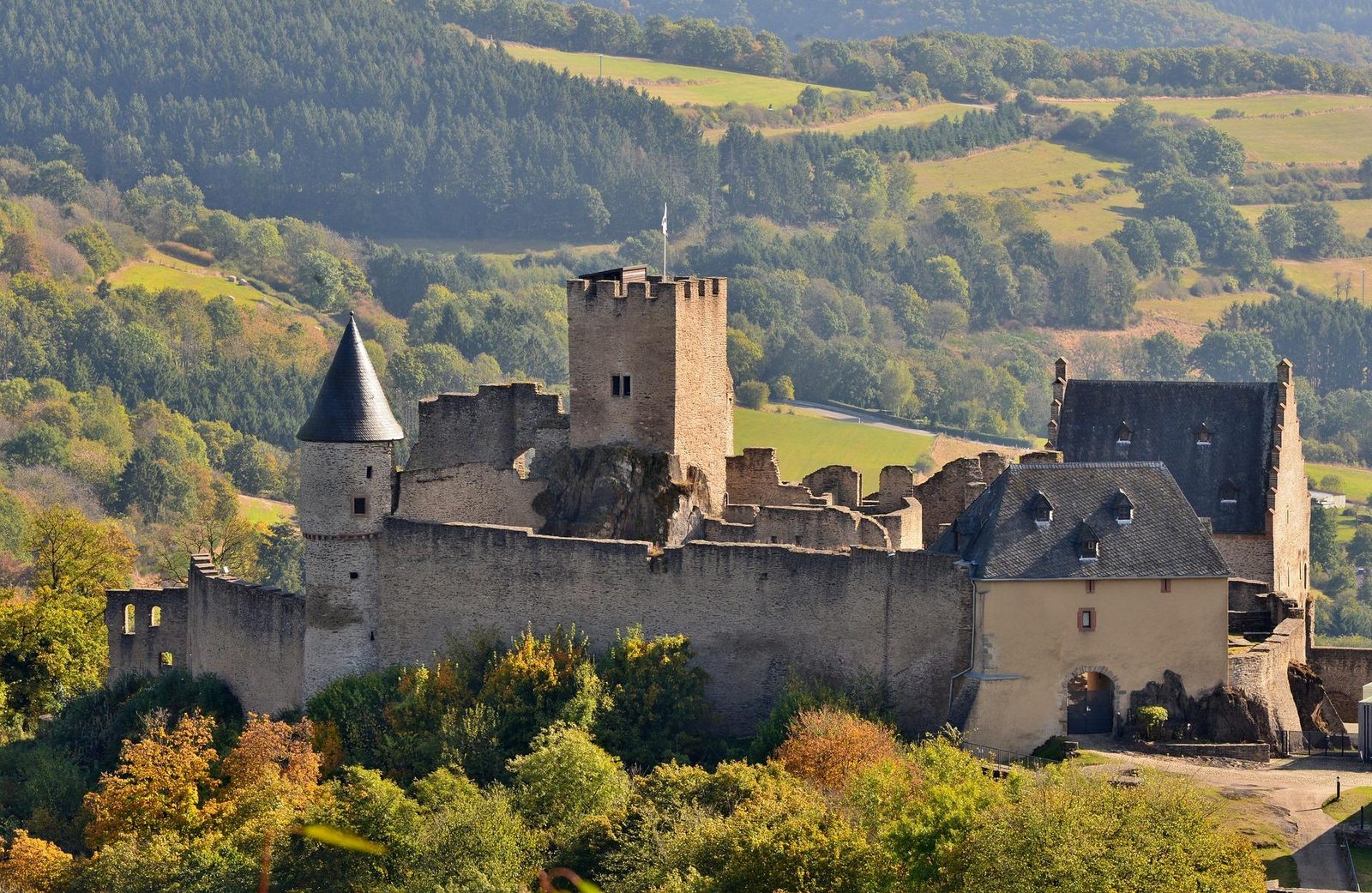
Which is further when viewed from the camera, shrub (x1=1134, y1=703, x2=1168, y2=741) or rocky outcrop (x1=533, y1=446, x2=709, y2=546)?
rocky outcrop (x1=533, y1=446, x2=709, y2=546)

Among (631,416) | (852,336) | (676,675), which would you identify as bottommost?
(676,675)

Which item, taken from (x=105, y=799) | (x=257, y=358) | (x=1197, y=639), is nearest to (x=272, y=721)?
(x=105, y=799)

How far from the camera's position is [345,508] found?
60.5 metres

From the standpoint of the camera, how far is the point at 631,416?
6216cm

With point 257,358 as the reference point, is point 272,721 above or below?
below

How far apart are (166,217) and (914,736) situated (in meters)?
152

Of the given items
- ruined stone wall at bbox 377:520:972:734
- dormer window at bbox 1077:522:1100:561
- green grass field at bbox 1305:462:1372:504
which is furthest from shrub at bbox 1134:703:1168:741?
green grass field at bbox 1305:462:1372:504

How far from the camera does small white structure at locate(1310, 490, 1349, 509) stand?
437ft

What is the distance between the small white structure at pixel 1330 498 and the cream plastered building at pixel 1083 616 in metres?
78.6

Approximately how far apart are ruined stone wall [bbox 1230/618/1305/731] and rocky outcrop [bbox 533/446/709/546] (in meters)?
12.4

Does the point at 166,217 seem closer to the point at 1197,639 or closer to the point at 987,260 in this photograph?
the point at 987,260

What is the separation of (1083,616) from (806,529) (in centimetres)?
851

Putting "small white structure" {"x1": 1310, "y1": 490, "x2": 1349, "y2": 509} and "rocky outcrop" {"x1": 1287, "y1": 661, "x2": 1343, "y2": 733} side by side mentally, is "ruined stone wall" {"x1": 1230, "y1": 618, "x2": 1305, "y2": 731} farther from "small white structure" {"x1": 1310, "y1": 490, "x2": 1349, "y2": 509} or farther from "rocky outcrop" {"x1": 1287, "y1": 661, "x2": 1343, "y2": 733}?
"small white structure" {"x1": 1310, "y1": 490, "x2": 1349, "y2": 509}

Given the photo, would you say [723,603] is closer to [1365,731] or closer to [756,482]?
[756,482]
